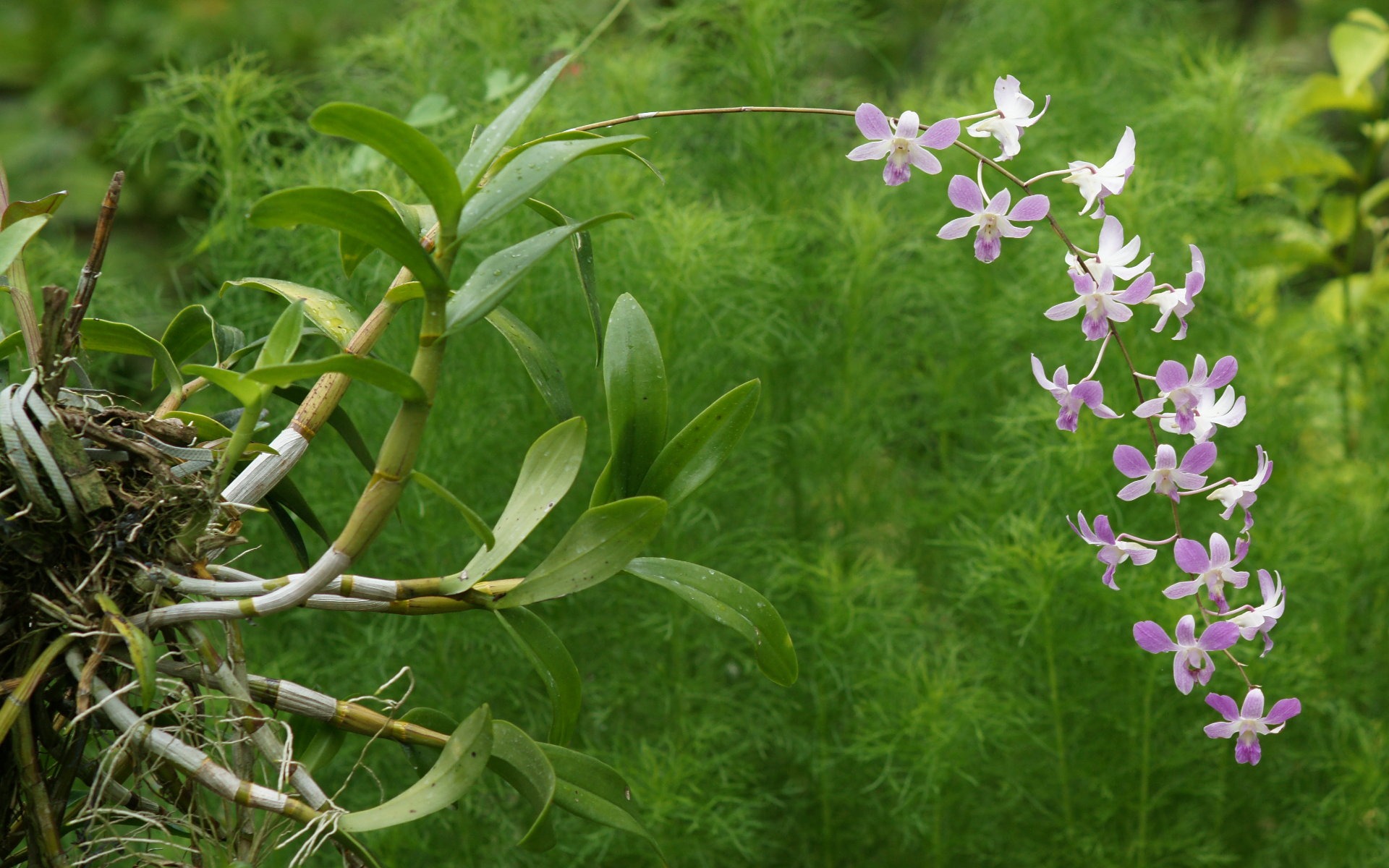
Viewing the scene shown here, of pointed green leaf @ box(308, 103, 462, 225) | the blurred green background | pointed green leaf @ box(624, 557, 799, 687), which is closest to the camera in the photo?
pointed green leaf @ box(308, 103, 462, 225)

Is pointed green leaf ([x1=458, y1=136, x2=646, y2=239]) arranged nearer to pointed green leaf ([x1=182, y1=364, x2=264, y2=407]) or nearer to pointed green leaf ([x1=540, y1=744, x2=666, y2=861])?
pointed green leaf ([x1=182, y1=364, x2=264, y2=407])

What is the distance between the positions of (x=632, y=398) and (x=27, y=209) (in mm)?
275

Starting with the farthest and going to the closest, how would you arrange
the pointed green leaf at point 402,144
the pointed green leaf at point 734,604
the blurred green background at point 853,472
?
the blurred green background at point 853,472 < the pointed green leaf at point 734,604 < the pointed green leaf at point 402,144

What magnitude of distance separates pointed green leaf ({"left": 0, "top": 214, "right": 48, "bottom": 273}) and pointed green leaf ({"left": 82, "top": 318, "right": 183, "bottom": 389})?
9 cm

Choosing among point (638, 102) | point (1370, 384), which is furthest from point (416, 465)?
point (1370, 384)

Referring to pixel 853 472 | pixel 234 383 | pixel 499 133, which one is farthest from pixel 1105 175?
pixel 853 472

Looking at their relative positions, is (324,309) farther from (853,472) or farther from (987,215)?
(853,472)

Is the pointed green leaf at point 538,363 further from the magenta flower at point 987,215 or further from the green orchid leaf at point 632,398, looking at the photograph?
the magenta flower at point 987,215

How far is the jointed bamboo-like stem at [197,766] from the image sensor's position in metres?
0.40

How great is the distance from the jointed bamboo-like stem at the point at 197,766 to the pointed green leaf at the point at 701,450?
194 millimetres

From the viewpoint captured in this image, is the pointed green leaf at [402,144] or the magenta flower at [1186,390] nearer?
the pointed green leaf at [402,144]

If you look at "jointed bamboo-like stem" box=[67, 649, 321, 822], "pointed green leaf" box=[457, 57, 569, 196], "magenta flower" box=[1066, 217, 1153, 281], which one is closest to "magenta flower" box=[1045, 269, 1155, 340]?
"magenta flower" box=[1066, 217, 1153, 281]

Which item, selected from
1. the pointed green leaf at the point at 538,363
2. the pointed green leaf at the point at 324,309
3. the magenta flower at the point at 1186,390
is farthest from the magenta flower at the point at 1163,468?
the pointed green leaf at the point at 324,309

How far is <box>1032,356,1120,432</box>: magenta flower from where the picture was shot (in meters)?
0.47
